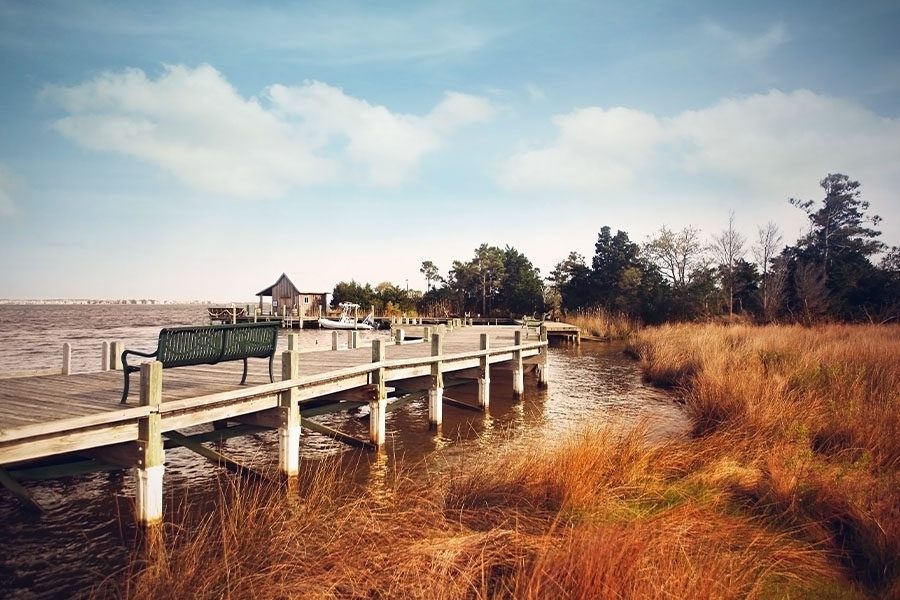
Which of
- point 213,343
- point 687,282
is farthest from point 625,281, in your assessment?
point 213,343

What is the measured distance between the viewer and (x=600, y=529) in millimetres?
4277

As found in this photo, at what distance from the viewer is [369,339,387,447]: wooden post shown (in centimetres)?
986

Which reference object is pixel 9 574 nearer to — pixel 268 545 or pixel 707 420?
pixel 268 545

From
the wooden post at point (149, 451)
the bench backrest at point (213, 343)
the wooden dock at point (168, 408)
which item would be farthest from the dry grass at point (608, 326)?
the wooden post at point (149, 451)

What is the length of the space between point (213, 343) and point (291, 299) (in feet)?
174

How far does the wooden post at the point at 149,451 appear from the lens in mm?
5773

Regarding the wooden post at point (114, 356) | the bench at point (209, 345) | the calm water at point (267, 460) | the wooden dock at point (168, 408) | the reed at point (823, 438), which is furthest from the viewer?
the wooden post at point (114, 356)

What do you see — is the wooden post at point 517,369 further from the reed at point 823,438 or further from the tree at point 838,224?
the tree at point 838,224

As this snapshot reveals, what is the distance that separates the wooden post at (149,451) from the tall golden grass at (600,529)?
0.40 meters

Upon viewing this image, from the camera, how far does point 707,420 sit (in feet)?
30.9

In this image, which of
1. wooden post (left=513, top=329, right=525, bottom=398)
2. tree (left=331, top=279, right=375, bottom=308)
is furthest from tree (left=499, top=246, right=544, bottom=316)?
wooden post (left=513, top=329, right=525, bottom=398)

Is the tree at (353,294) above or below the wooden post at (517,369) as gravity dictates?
above

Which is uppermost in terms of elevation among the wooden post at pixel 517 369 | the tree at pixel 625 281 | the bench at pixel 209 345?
the tree at pixel 625 281

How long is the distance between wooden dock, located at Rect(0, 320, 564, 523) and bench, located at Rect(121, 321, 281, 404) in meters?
0.39
